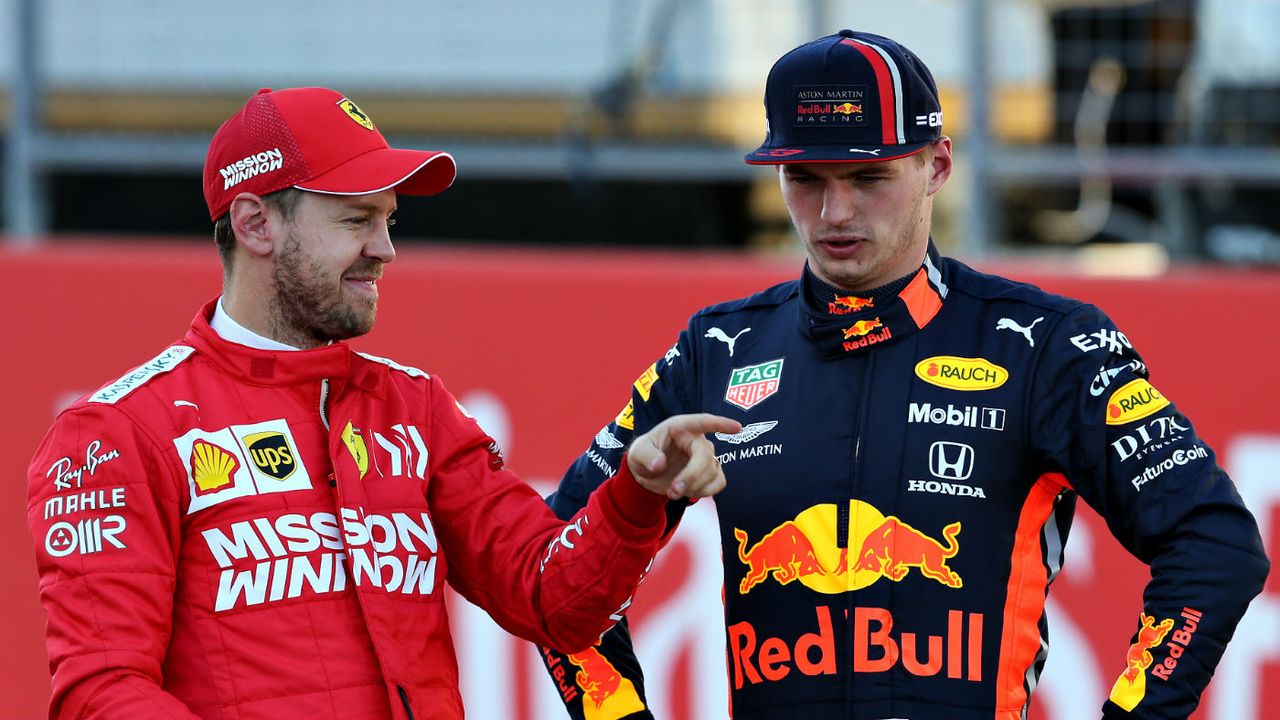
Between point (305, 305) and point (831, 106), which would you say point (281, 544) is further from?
point (831, 106)

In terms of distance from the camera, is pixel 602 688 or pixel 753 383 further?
pixel 602 688

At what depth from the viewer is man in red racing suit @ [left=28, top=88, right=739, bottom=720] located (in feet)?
7.62

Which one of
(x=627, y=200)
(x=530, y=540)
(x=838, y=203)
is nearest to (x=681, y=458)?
(x=530, y=540)

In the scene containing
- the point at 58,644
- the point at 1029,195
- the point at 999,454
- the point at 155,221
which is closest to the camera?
the point at 58,644

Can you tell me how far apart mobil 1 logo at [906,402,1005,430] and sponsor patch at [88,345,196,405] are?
3.65 ft

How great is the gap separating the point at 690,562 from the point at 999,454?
2.02m

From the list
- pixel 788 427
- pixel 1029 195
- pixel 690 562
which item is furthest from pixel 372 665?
pixel 1029 195

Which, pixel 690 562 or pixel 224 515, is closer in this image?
pixel 224 515

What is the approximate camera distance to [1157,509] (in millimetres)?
2422

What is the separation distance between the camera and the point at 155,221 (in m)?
5.83

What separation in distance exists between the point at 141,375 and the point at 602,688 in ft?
3.02

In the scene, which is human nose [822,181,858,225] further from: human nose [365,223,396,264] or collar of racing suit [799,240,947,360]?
human nose [365,223,396,264]

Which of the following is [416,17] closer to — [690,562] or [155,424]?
[690,562]

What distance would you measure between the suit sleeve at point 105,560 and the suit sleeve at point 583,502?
734 mm
